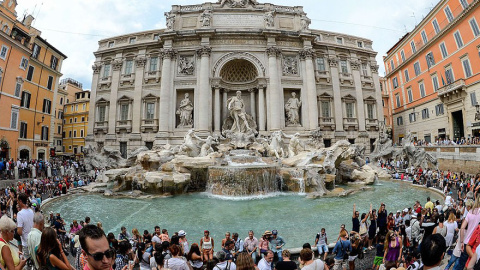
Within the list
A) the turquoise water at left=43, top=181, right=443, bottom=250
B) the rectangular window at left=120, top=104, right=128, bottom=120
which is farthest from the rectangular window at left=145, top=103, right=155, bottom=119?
the turquoise water at left=43, top=181, right=443, bottom=250

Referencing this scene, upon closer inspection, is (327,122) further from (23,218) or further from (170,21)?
(23,218)

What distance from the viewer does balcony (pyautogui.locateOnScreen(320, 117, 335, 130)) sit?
25070mm

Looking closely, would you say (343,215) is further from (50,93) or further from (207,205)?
(50,93)

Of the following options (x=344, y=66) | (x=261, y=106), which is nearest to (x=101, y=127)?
(x=261, y=106)

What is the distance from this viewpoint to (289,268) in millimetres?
2775

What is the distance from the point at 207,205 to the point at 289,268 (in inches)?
344

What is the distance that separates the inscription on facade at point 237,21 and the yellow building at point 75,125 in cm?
2656

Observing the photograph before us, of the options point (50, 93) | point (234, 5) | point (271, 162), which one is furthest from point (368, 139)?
point (50, 93)

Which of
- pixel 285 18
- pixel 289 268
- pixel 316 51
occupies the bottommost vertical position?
pixel 289 268

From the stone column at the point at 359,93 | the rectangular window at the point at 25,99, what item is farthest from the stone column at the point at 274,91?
the rectangular window at the point at 25,99

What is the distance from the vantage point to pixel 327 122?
25250 mm

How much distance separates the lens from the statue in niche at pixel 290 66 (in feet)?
79.7

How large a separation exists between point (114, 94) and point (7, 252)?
25.3 m

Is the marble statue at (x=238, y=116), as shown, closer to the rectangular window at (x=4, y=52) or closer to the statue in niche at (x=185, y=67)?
the statue in niche at (x=185, y=67)
